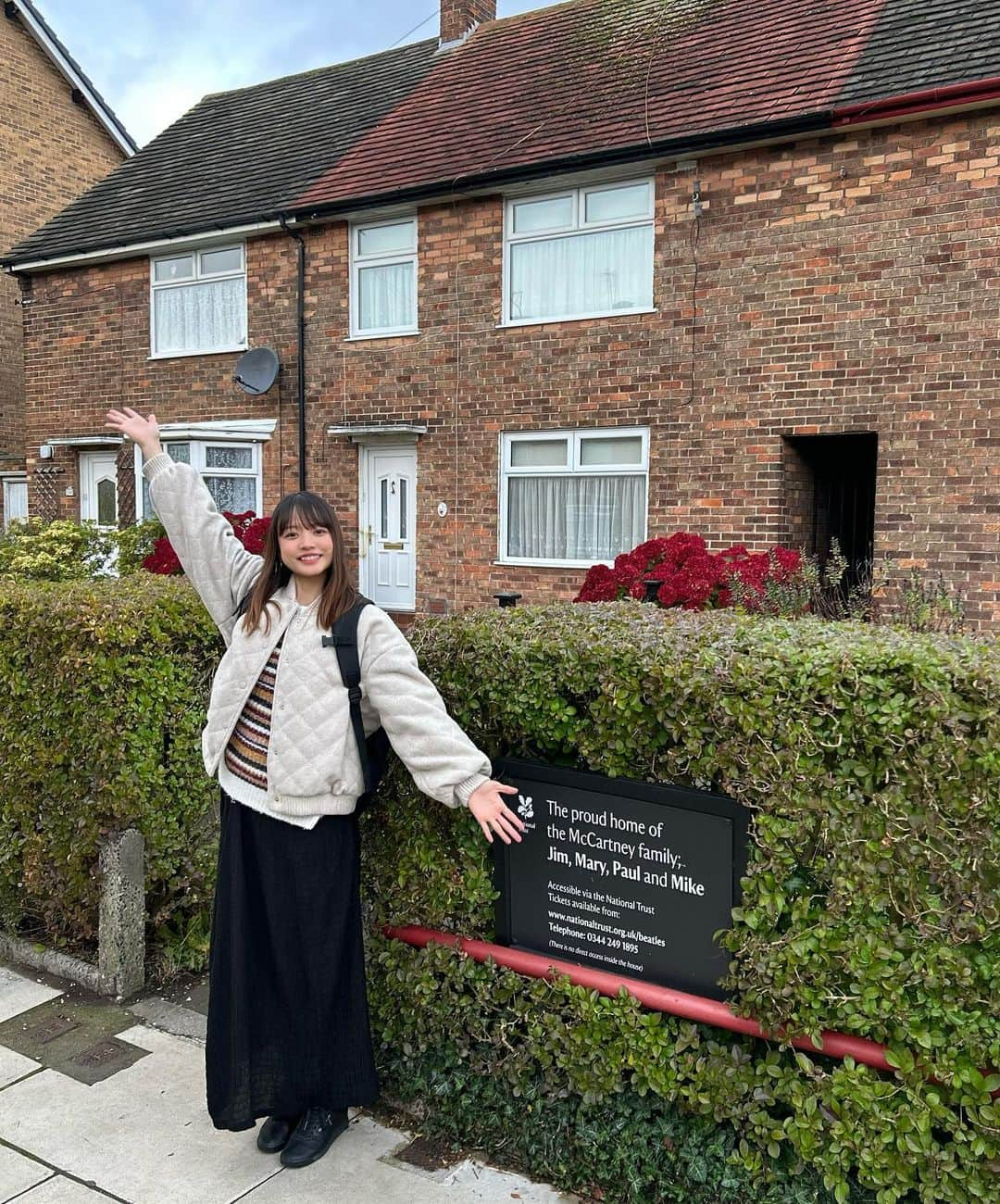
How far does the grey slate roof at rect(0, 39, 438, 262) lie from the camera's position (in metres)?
14.3

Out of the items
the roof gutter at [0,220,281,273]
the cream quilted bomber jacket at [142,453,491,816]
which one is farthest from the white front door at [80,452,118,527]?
the cream quilted bomber jacket at [142,453,491,816]

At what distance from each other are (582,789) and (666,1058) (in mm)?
722

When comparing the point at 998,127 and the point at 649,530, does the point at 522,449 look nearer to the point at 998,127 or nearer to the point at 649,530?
the point at 649,530

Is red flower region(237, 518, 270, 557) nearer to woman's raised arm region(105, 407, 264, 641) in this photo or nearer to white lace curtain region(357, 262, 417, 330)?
white lace curtain region(357, 262, 417, 330)

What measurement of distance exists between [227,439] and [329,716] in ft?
38.7

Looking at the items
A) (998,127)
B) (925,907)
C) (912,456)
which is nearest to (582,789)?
(925,907)

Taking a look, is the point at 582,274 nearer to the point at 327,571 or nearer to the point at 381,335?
the point at 381,335

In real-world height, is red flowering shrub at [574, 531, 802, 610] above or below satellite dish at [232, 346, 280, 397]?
below

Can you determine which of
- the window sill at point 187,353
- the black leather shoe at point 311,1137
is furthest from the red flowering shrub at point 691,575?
the window sill at point 187,353

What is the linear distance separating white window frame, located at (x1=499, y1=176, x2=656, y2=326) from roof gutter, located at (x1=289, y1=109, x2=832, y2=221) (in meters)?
0.31

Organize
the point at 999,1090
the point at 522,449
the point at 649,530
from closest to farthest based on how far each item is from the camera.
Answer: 1. the point at 999,1090
2. the point at 649,530
3. the point at 522,449

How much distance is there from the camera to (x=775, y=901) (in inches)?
97.7

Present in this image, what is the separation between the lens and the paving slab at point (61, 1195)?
9.21ft

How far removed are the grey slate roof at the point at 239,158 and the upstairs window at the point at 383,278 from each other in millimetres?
1242
